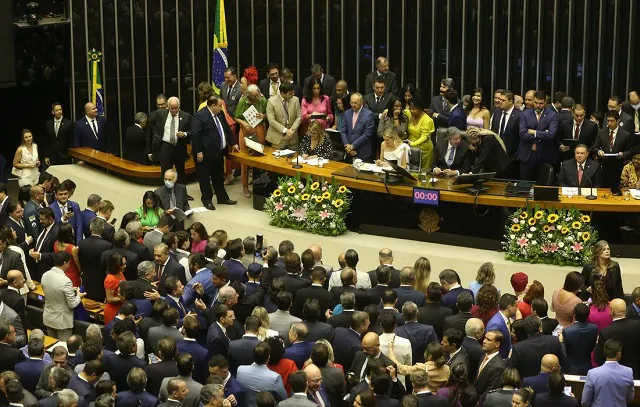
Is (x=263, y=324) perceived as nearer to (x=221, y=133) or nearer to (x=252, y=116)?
(x=221, y=133)

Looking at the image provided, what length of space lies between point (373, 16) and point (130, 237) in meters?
8.55

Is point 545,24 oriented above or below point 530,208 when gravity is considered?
above

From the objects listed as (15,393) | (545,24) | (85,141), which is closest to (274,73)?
(85,141)

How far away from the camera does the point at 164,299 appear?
11219mm

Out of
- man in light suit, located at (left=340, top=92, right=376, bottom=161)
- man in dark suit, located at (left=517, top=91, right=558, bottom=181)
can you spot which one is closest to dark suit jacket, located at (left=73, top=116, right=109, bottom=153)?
man in light suit, located at (left=340, top=92, right=376, bottom=161)

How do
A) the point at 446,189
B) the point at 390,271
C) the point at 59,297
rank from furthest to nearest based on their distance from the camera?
the point at 446,189 < the point at 59,297 < the point at 390,271

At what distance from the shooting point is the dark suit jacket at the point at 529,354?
10.4m

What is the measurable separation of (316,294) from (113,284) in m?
1.99

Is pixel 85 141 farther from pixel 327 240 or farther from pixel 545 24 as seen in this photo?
pixel 545 24

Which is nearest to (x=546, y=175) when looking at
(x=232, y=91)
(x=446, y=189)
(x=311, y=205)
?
(x=446, y=189)

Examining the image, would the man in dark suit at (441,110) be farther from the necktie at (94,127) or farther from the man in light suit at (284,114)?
the necktie at (94,127)

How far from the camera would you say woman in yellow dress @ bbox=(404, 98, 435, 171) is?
16.3 m

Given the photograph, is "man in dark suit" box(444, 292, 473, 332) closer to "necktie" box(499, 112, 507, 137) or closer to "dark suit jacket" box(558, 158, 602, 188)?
"dark suit jacket" box(558, 158, 602, 188)

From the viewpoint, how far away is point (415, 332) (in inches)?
420
